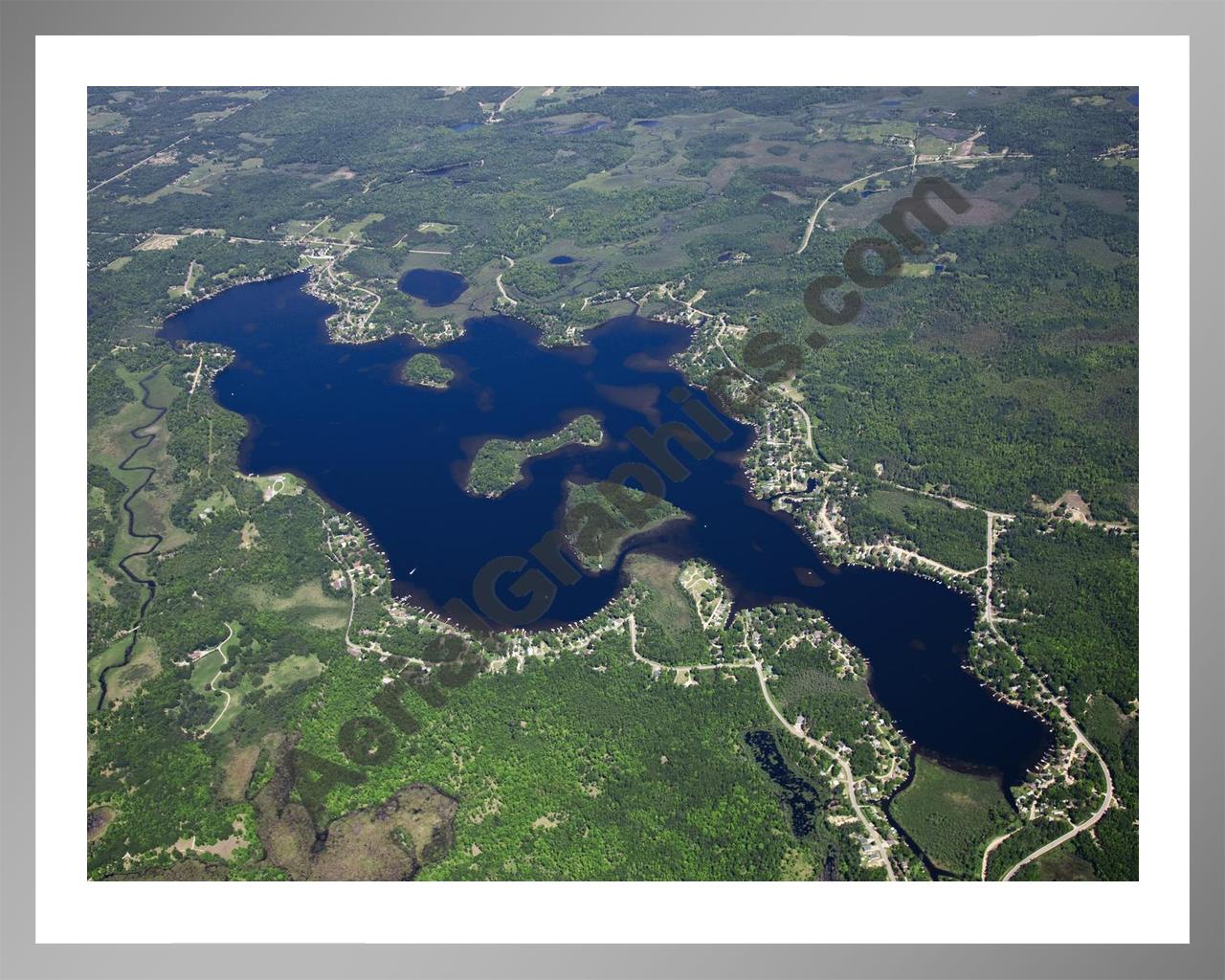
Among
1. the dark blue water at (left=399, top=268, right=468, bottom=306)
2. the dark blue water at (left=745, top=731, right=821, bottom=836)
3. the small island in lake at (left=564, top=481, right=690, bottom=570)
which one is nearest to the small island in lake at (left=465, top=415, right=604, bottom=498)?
the small island in lake at (left=564, top=481, right=690, bottom=570)

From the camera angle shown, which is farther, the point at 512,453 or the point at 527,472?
the point at 512,453

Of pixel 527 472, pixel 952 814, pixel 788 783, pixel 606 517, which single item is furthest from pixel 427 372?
pixel 952 814

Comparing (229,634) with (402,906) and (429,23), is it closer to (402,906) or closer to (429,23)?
(402,906)

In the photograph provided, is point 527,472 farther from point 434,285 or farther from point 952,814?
point 952,814

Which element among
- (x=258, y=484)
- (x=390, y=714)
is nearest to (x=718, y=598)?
(x=390, y=714)

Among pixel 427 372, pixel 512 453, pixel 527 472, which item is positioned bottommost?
pixel 527 472

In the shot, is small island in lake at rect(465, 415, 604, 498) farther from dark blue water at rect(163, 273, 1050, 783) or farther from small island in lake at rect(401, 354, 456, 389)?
small island in lake at rect(401, 354, 456, 389)

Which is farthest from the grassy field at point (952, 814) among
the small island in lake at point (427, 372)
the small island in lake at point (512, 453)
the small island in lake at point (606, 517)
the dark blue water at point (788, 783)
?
the small island in lake at point (427, 372)
